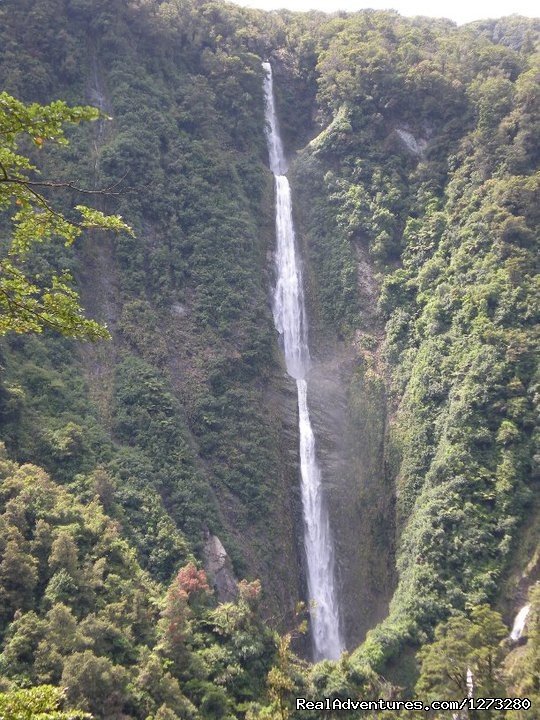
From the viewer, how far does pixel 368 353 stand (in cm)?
3525

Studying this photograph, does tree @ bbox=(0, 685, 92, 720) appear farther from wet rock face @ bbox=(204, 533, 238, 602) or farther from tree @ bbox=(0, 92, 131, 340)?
wet rock face @ bbox=(204, 533, 238, 602)

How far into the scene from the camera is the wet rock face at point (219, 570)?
25.4 metres

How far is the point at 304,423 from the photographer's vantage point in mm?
32906

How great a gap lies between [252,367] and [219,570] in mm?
11662

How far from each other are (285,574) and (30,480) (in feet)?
44.2

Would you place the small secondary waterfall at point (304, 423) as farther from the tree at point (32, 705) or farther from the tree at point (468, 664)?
the tree at point (32, 705)

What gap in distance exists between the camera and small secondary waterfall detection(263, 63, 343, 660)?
2795 centimetres

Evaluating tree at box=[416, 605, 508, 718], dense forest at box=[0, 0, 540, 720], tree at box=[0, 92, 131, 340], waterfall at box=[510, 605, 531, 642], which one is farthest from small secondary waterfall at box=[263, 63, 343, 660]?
tree at box=[0, 92, 131, 340]

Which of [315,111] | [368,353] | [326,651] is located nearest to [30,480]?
[326,651]

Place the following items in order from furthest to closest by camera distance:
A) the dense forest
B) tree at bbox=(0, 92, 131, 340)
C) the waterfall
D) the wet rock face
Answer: the wet rock face, the waterfall, the dense forest, tree at bbox=(0, 92, 131, 340)

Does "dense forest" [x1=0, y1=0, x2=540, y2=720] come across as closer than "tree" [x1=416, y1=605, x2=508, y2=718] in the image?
No

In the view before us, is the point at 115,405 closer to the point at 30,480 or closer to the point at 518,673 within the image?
the point at 30,480

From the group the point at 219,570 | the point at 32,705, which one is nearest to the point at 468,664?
the point at 219,570

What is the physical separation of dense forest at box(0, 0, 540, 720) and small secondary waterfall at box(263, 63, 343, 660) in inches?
26.3
